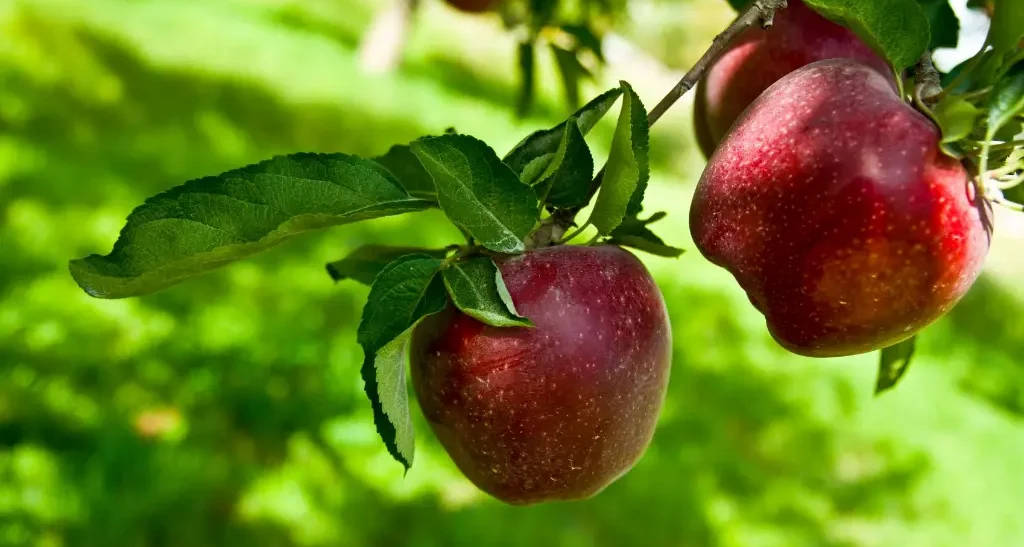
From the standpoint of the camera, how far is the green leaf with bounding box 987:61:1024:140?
0.39m

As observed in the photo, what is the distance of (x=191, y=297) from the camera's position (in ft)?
6.71

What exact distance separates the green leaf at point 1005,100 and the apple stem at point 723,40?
0.14 meters

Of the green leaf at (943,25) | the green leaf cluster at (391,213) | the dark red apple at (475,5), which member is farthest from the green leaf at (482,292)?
the dark red apple at (475,5)

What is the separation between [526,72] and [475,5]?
201 mm

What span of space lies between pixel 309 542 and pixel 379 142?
7.45 feet

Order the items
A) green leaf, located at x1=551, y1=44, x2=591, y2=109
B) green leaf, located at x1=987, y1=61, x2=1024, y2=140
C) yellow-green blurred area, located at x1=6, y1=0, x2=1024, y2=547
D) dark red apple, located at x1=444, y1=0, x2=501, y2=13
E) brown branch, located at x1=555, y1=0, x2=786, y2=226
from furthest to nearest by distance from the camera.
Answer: yellow-green blurred area, located at x1=6, y1=0, x2=1024, y2=547
dark red apple, located at x1=444, y1=0, x2=501, y2=13
green leaf, located at x1=551, y1=44, x2=591, y2=109
brown branch, located at x1=555, y1=0, x2=786, y2=226
green leaf, located at x1=987, y1=61, x2=1024, y2=140

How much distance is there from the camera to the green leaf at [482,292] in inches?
18.4

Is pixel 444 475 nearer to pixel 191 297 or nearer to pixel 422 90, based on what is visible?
pixel 191 297

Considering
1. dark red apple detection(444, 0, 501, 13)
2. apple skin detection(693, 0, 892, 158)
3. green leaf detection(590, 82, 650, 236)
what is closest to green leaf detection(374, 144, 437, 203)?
green leaf detection(590, 82, 650, 236)

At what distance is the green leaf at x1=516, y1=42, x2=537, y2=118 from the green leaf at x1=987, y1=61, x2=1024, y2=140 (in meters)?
0.67

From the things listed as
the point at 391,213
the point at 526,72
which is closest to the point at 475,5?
the point at 526,72

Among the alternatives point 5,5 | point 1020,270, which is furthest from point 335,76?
point 1020,270

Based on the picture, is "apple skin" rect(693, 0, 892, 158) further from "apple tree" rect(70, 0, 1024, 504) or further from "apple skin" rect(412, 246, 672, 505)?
"apple skin" rect(412, 246, 672, 505)

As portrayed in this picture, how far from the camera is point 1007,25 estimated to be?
436 millimetres
